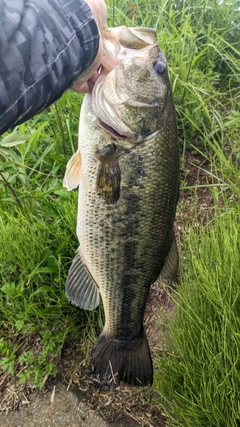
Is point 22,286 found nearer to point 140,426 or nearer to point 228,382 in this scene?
point 140,426

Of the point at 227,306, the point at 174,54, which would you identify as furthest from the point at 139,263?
the point at 174,54

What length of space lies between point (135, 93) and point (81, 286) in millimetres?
910

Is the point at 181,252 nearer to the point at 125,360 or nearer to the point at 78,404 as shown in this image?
the point at 125,360

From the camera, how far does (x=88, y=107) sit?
176cm

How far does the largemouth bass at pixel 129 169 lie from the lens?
1740 millimetres

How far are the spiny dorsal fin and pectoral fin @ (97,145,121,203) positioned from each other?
1.43ft

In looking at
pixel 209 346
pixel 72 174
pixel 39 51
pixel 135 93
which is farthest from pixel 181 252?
pixel 39 51

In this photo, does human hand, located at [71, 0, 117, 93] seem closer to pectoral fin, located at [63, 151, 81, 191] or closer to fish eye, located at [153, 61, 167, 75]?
fish eye, located at [153, 61, 167, 75]

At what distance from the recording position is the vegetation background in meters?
1.83

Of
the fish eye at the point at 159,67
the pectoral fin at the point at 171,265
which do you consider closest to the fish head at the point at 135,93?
the fish eye at the point at 159,67

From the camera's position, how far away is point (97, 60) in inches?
63.4

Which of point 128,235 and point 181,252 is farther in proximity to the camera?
point 181,252

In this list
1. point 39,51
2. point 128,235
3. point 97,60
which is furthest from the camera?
point 128,235

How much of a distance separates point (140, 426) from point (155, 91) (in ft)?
5.66
